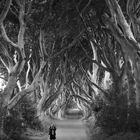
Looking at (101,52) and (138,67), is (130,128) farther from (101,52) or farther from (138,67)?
(101,52)

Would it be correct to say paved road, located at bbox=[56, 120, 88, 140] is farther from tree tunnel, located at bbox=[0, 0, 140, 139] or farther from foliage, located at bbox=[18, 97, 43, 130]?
tree tunnel, located at bbox=[0, 0, 140, 139]

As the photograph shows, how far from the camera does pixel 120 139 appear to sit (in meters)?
12.9

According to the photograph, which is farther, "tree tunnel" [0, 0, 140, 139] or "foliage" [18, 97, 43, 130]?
"foliage" [18, 97, 43, 130]

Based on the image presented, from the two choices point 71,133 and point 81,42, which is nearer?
point 71,133

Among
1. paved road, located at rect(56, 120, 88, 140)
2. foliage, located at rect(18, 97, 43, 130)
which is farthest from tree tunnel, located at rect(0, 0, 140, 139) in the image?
paved road, located at rect(56, 120, 88, 140)

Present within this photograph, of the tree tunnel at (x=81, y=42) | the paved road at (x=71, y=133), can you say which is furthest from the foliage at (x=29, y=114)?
the paved road at (x=71, y=133)

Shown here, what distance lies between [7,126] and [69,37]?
28.1 ft

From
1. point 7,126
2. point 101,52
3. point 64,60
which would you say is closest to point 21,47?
point 7,126

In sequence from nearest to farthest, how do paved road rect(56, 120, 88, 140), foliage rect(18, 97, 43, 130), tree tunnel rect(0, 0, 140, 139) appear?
tree tunnel rect(0, 0, 140, 139), paved road rect(56, 120, 88, 140), foliage rect(18, 97, 43, 130)

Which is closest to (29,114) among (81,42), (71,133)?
(71,133)

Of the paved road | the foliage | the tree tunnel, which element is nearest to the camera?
the tree tunnel

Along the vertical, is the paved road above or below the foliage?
below

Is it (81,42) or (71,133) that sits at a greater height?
(81,42)

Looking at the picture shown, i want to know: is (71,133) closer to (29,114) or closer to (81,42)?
(29,114)
